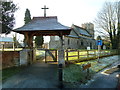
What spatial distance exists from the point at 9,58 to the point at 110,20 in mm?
20827

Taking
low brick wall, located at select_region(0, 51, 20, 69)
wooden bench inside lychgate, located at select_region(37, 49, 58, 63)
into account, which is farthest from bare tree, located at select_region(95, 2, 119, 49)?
low brick wall, located at select_region(0, 51, 20, 69)

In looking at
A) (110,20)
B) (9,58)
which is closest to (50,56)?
(9,58)

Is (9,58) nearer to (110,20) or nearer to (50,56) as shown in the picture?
(50,56)

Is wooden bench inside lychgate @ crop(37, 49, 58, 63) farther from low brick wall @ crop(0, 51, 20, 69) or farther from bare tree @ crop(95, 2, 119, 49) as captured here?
bare tree @ crop(95, 2, 119, 49)

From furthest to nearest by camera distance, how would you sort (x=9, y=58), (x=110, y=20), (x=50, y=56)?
(x=110, y=20)
(x=50, y=56)
(x=9, y=58)

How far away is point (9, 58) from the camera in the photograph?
693cm

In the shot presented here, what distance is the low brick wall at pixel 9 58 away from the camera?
22.1 feet

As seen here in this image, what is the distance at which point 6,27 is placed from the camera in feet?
29.7

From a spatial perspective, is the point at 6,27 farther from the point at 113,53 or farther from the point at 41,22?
the point at 113,53

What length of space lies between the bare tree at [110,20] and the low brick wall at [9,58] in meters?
19.5

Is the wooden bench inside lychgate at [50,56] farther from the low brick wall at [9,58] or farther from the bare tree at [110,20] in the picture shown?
the bare tree at [110,20]

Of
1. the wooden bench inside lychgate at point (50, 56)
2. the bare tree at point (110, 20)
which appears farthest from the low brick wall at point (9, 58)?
the bare tree at point (110, 20)

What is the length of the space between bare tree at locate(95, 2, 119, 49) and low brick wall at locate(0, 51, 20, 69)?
19.5 metres

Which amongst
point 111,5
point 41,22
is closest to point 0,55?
point 41,22
